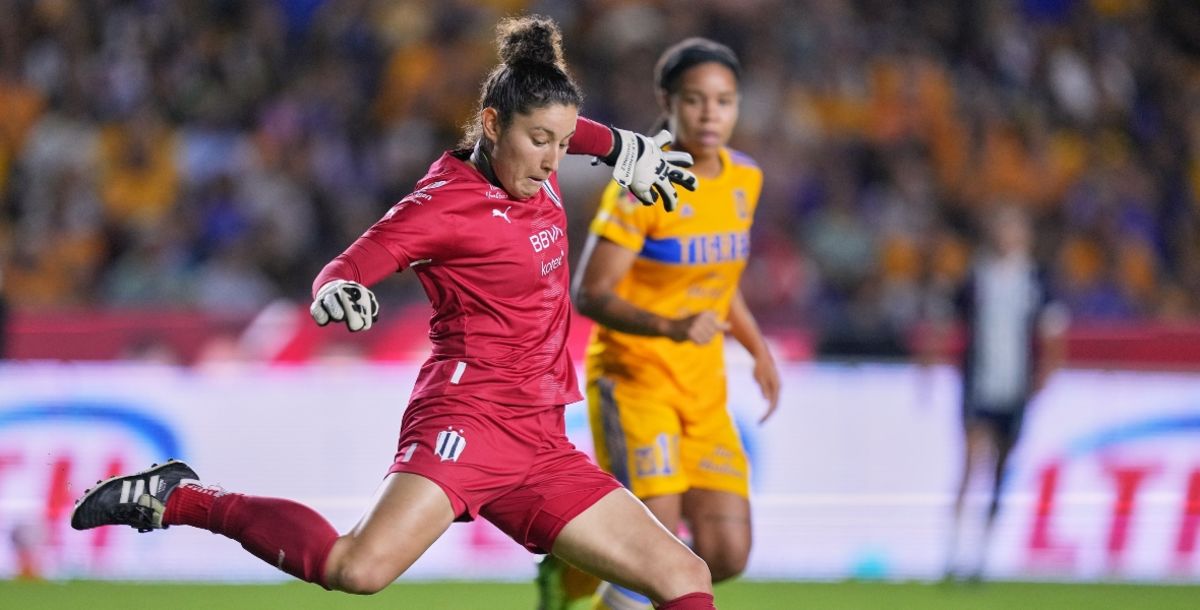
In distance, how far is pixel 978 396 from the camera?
841 centimetres

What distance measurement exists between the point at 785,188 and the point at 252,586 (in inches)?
210

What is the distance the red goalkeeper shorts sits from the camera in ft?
14.6

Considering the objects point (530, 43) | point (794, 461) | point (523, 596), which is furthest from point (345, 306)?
point (794, 461)

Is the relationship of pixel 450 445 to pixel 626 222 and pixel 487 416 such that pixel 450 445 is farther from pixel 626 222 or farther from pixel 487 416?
pixel 626 222

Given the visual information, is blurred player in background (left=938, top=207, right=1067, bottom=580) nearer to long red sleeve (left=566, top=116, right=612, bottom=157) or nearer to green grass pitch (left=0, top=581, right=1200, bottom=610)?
green grass pitch (left=0, top=581, right=1200, bottom=610)

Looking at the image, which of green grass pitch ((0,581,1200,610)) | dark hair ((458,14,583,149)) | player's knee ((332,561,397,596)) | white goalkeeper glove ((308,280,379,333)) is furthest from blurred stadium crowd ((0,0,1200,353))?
white goalkeeper glove ((308,280,379,333))

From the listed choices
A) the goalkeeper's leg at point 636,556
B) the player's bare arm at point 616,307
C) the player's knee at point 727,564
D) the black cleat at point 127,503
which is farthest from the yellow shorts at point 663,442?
the black cleat at point 127,503

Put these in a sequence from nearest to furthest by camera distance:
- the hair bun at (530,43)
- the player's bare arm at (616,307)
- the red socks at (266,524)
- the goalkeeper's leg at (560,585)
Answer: the red socks at (266,524) < the hair bun at (530,43) < the player's bare arm at (616,307) < the goalkeeper's leg at (560,585)

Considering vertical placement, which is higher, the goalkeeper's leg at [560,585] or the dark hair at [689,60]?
the dark hair at [689,60]

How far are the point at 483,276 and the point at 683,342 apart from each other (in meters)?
1.22

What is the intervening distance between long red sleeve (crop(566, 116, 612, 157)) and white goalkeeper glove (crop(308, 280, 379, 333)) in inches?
47.2

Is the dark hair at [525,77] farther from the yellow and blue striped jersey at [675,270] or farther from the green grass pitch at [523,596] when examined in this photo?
the green grass pitch at [523,596]

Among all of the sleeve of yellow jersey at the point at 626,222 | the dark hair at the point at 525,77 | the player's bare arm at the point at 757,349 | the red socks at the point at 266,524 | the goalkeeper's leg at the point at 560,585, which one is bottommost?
the goalkeeper's leg at the point at 560,585

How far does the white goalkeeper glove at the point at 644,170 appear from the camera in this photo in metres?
5.05
